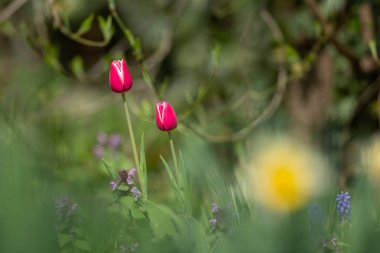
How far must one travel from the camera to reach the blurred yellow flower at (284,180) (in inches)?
37.7

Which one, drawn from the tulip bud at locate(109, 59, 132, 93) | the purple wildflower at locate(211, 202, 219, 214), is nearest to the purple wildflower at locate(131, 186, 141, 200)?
the purple wildflower at locate(211, 202, 219, 214)

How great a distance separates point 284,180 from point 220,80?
2993 millimetres

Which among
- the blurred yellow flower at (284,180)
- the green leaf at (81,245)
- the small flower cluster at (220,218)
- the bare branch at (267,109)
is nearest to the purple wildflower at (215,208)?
the small flower cluster at (220,218)

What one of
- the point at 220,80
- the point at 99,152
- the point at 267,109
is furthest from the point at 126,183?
the point at 220,80

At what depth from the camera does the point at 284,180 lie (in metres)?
1.14

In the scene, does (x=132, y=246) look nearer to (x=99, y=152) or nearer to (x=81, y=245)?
(x=81, y=245)

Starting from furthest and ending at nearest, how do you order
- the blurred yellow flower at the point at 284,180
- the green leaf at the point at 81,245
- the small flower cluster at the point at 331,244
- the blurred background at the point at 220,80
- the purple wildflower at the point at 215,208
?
1. the blurred background at the point at 220,80
2. the purple wildflower at the point at 215,208
3. the small flower cluster at the point at 331,244
4. the green leaf at the point at 81,245
5. the blurred yellow flower at the point at 284,180

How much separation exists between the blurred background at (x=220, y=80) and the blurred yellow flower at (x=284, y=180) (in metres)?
0.82

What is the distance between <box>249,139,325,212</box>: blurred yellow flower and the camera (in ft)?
3.15

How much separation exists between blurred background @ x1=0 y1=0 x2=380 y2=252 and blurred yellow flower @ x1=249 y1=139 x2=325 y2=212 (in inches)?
32.3

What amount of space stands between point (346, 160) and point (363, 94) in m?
0.30

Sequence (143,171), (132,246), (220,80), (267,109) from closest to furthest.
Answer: (132,246), (143,171), (267,109), (220,80)

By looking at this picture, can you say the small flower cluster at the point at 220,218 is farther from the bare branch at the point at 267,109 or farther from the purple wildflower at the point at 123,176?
the bare branch at the point at 267,109

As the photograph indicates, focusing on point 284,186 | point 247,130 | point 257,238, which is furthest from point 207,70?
point 257,238
